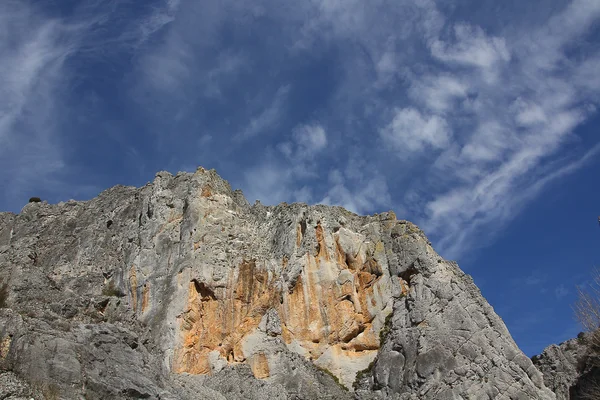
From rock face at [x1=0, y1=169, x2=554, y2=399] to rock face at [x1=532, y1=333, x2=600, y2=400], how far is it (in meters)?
6.50

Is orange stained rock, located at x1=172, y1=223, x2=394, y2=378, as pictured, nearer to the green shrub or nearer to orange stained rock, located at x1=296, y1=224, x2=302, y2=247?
orange stained rock, located at x1=296, y1=224, x2=302, y2=247

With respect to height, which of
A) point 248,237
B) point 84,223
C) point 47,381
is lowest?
point 47,381

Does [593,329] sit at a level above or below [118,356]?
above

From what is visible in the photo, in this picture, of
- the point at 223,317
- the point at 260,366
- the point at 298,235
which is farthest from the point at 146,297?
the point at 298,235

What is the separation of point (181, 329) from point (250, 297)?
6.15 meters

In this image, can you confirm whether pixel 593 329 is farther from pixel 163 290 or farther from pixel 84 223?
pixel 84 223

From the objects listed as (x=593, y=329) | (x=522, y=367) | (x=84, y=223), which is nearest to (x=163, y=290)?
(x=84, y=223)

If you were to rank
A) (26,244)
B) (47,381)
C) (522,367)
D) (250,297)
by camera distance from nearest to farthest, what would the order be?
(47,381)
(522,367)
(250,297)
(26,244)

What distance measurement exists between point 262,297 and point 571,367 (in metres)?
25.2

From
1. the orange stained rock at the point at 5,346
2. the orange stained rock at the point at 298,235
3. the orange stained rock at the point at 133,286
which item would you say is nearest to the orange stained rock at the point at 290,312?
the orange stained rock at the point at 298,235

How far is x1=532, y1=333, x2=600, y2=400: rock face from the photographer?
46.5m

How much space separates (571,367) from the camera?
1978 inches

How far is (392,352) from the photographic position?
4584 centimetres

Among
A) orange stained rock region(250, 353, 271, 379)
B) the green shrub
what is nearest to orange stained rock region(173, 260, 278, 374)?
orange stained rock region(250, 353, 271, 379)
